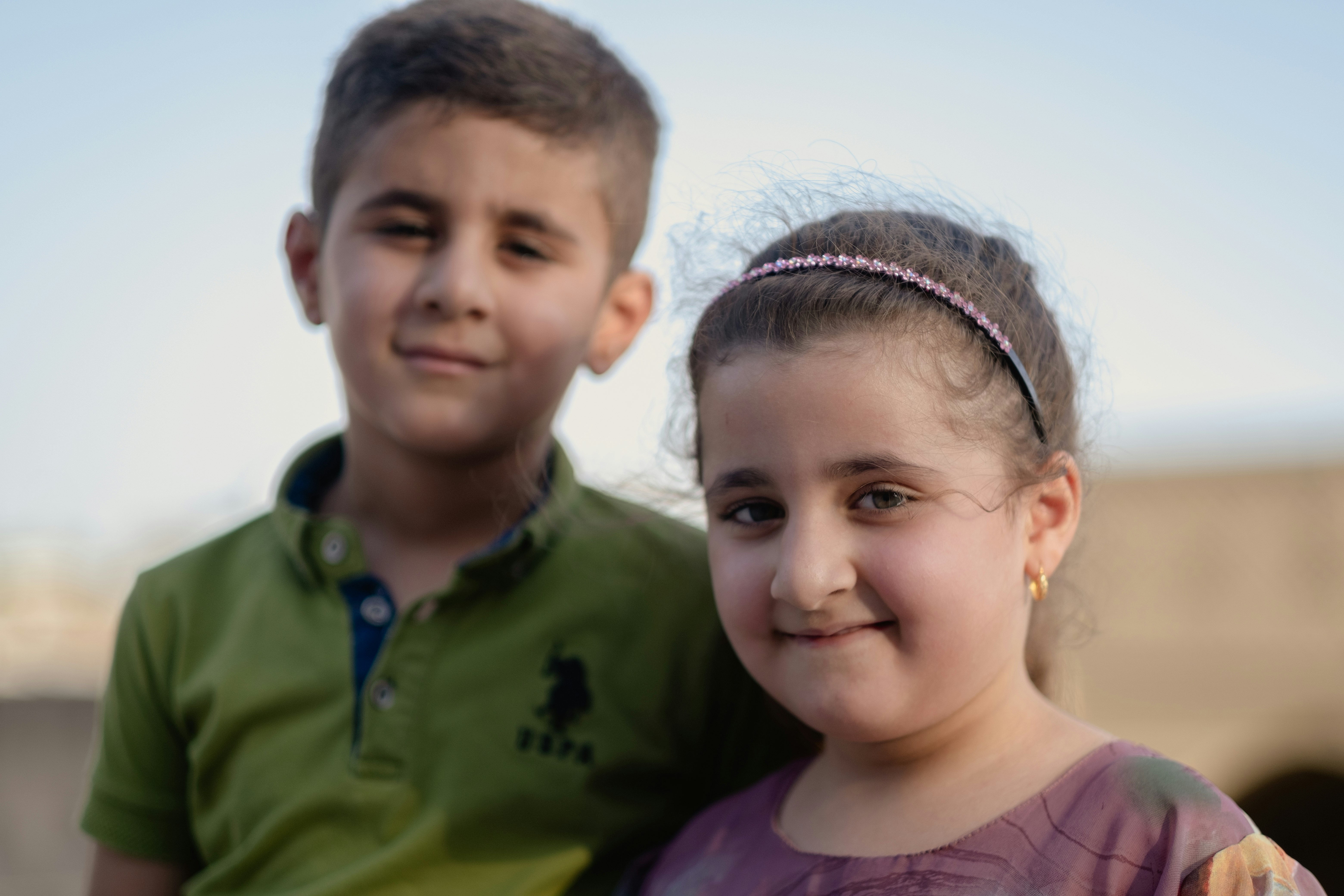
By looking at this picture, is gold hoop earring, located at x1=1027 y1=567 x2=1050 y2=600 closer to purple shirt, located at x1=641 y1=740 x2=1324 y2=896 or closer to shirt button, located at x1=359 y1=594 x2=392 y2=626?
purple shirt, located at x1=641 y1=740 x2=1324 y2=896

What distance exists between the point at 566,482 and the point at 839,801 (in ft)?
2.90

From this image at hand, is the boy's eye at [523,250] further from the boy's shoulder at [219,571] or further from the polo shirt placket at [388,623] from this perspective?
the boy's shoulder at [219,571]

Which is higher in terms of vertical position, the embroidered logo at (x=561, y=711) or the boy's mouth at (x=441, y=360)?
the boy's mouth at (x=441, y=360)

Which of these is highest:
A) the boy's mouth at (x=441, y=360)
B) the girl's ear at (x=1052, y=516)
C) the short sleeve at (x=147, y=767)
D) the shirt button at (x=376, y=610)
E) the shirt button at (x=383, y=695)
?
the boy's mouth at (x=441, y=360)

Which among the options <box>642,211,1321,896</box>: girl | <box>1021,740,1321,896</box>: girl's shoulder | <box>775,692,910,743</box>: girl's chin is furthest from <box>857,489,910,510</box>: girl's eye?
<box>1021,740,1321,896</box>: girl's shoulder

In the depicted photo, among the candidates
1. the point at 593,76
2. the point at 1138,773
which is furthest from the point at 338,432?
the point at 1138,773

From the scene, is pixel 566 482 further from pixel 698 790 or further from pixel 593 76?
pixel 593 76

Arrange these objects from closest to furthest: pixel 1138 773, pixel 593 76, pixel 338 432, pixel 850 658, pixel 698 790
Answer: pixel 1138 773 → pixel 850 658 → pixel 698 790 → pixel 593 76 → pixel 338 432

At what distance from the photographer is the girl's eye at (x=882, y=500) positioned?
1.39m

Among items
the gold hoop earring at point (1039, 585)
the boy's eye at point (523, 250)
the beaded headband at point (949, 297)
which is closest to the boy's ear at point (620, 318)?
the boy's eye at point (523, 250)

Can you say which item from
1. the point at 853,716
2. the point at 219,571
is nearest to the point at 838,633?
the point at 853,716

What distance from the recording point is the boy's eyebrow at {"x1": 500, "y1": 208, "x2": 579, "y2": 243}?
6.34 feet

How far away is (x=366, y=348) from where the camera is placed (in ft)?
6.47

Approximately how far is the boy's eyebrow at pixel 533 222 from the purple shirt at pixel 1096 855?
1.09 metres
